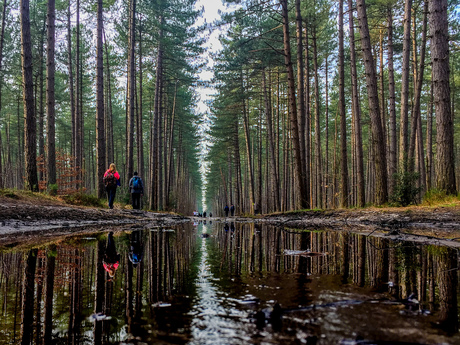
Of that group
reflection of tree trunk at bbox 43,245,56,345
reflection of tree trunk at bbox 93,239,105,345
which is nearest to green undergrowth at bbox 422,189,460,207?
reflection of tree trunk at bbox 93,239,105,345

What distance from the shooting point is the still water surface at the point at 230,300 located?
4.00 feet

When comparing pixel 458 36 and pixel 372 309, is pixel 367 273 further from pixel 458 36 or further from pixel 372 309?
pixel 458 36

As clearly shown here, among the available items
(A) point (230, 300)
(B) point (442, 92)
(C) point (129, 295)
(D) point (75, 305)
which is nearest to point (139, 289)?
(C) point (129, 295)

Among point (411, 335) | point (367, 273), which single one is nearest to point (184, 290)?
point (411, 335)

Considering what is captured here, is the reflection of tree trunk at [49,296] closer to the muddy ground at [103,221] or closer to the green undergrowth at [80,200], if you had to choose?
the muddy ground at [103,221]

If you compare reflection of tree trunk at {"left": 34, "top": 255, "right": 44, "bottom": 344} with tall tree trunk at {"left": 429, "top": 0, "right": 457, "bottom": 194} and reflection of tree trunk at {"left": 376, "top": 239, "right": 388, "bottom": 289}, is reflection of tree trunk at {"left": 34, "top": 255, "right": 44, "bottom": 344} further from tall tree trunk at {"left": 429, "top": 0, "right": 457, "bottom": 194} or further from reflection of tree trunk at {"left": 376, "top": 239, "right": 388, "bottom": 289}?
tall tree trunk at {"left": 429, "top": 0, "right": 457, "bottom": 194}

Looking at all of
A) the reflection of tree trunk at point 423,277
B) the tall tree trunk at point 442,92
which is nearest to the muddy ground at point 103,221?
the tall tree trunk at point 442,92

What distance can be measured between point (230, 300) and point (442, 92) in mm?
9138

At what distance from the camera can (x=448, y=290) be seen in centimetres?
186

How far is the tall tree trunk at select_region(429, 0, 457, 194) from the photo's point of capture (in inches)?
318

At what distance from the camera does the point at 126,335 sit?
4.08 ft

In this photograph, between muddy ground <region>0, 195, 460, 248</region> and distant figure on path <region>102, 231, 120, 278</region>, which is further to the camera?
muddy ground <region>0, 195, 460, 248</region>

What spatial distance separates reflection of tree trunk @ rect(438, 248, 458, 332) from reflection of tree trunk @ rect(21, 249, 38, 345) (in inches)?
68.4

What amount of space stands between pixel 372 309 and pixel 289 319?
440 mm
